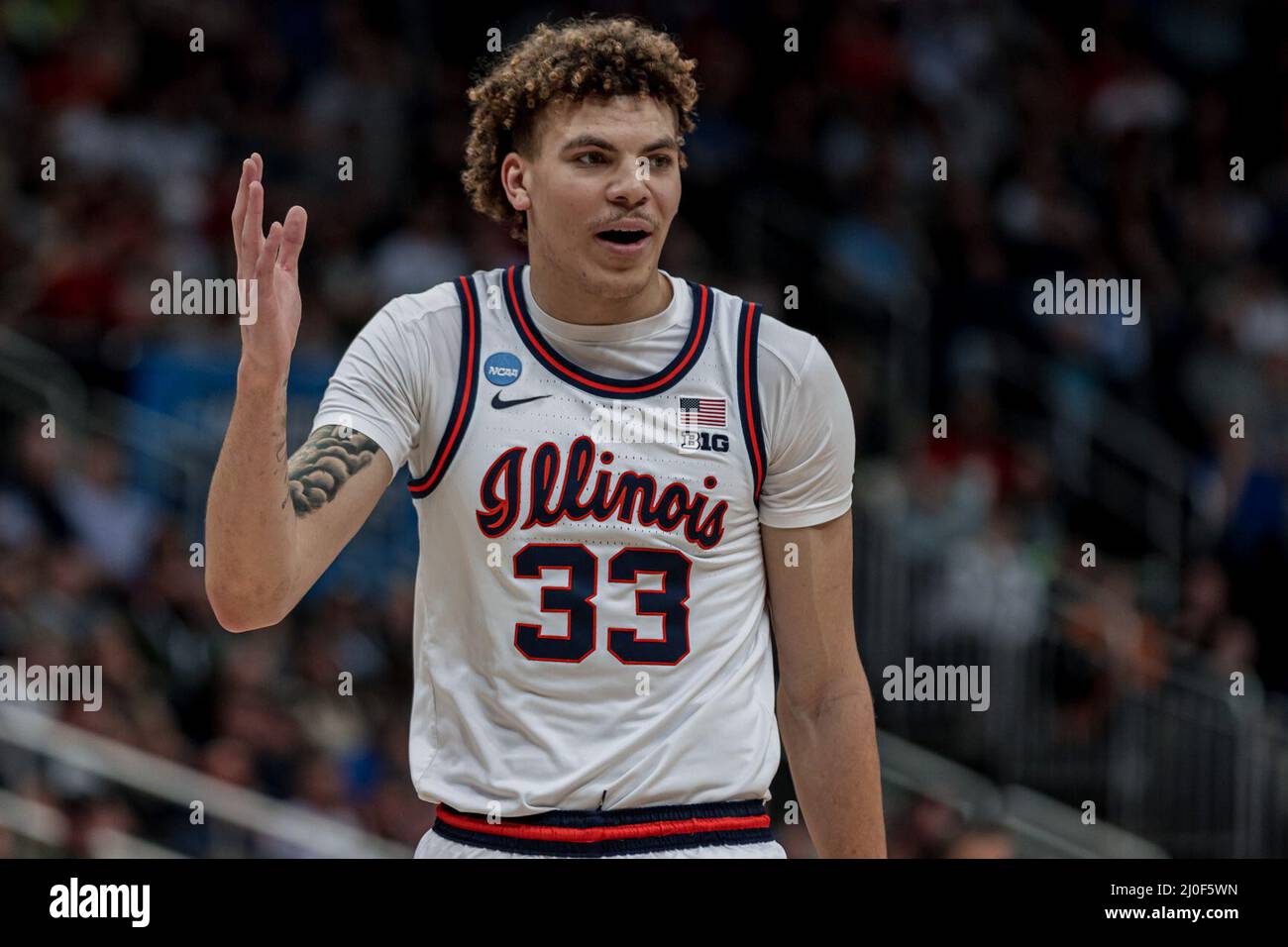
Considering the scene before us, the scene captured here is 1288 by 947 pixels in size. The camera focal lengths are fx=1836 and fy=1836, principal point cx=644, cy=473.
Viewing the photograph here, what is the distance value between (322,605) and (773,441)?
509 cm

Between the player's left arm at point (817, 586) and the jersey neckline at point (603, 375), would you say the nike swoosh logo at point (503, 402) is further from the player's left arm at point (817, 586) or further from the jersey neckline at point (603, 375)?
the player's left arm at point (817, 586)

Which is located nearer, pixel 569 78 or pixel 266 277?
pixel 266 277

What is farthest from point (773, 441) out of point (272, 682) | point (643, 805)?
point (272, 682)

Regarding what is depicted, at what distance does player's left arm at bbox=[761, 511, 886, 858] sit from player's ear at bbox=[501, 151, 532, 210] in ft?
2.67

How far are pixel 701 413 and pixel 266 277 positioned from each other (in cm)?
87

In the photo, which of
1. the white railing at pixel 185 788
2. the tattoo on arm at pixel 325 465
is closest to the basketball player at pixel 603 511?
the tattoo on arm at pixel 325 465

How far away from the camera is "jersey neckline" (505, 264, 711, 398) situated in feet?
11.3

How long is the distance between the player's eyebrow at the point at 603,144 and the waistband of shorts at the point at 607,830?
48.0 inches

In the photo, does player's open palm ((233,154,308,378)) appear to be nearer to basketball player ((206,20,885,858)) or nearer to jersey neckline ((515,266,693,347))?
basketball player ((206,20,885,858))

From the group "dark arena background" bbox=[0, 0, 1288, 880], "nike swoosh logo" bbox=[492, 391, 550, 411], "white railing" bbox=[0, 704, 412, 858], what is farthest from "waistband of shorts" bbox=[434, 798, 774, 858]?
"dark arena background" bbox=[0, 0, 1288, 880]

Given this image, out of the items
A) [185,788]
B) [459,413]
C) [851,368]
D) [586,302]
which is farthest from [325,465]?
[851,368]

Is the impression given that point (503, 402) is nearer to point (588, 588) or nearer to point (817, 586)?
point (588, 588)

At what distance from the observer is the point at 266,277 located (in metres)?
3.01

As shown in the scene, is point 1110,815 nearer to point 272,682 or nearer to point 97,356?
point 272,682
